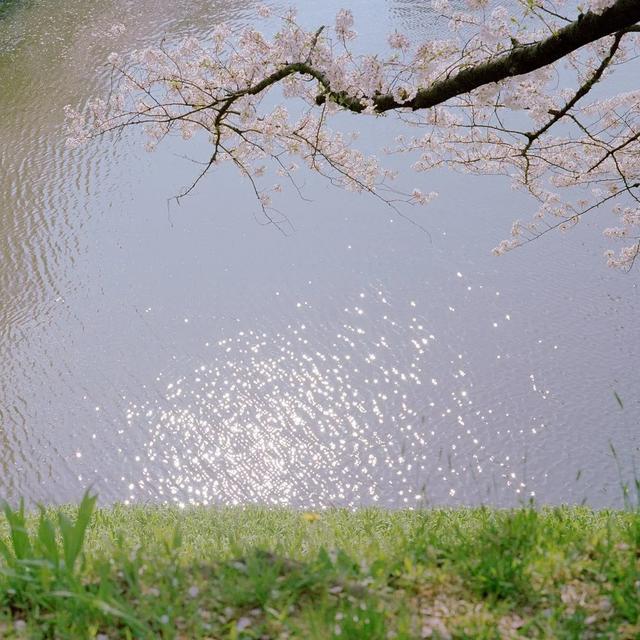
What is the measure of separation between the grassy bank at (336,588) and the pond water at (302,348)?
3499 millimetres

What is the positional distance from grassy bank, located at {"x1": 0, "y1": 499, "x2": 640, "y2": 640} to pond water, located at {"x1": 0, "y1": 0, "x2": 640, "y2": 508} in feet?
11.5

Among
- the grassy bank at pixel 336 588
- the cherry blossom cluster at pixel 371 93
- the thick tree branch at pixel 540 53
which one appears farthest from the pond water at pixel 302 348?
the grassy bank at pixel 336 588

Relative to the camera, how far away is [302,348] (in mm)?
7340

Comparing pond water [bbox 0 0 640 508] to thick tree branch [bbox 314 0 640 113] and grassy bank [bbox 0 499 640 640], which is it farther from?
grassy bank [bbox 0 499 640 640]

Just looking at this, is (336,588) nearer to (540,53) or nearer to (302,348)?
(540,53)

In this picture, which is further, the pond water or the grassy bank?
the pond water

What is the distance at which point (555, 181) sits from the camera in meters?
6.18

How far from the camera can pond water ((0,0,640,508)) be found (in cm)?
597

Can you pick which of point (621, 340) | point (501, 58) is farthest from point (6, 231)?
point (501, 58)

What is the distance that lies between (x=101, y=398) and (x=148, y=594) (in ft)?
17.7

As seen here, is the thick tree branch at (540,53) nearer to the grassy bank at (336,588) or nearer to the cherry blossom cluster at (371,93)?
the cherry blossom cluster at (371,93)

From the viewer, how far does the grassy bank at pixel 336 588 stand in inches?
61.7

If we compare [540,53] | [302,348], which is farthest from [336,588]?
[302,348]

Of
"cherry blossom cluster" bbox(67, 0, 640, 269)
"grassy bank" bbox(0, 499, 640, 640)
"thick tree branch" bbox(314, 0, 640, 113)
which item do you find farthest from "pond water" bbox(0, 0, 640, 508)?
"grassy bank" bbox(0, 499, 640, 640)
